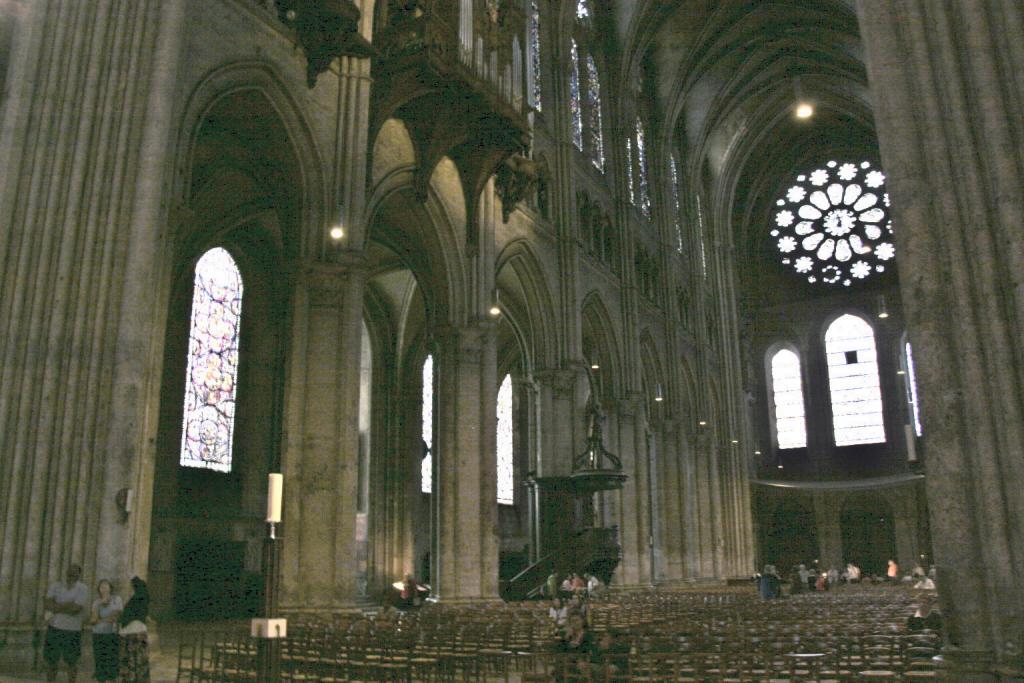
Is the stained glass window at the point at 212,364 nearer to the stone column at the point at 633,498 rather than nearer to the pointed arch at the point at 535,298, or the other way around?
the pointed arch at the point at 535,298

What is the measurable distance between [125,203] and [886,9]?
28.4 ft

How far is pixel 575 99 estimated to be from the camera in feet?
98.1

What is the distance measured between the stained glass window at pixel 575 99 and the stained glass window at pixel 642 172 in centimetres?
647

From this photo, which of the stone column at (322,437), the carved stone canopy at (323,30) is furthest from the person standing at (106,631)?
the carved stone canopy at (323,30)

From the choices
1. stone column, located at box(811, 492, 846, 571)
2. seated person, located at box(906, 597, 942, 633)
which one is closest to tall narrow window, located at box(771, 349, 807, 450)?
stone column, located at box(811, 492, 846, 571)

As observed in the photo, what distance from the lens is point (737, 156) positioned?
46.8 meters

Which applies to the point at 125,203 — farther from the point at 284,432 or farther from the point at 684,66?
the point at 684,66

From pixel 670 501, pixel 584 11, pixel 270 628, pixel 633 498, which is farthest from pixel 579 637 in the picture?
pixel 670 501

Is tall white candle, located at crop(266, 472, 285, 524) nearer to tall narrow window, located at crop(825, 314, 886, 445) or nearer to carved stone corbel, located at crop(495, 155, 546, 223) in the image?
carved stone corbel, located at crop(495, 155, 546, 223)

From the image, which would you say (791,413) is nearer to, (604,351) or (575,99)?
(604,351)

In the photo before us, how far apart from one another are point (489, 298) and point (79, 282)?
11.9 metres

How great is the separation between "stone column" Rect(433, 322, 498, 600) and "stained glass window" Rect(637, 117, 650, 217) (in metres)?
17.1

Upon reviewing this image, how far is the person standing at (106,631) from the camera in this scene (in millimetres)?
8461

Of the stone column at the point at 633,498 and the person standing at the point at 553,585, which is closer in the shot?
the person standing at the point at 553,585
